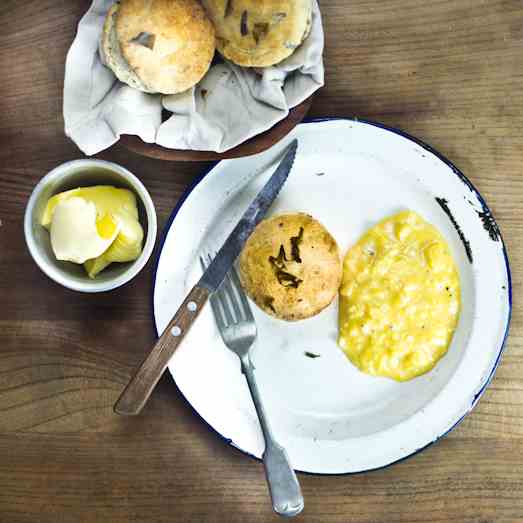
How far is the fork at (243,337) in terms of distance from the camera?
1.01m

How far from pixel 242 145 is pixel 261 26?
160 mm

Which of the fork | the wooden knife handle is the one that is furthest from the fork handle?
the wooden knife handle

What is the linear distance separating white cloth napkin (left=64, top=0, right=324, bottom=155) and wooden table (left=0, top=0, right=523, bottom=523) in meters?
0.13

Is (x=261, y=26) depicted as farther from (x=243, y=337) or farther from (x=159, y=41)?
(x=243, y=337)

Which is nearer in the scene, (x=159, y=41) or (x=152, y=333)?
(x=159, y=41)

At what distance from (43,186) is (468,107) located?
25.8 inches

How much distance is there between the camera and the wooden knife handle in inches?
39.2

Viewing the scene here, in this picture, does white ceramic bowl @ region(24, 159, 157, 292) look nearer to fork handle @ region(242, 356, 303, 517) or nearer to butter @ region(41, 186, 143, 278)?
butter @ region(41, 186, 143, 278)

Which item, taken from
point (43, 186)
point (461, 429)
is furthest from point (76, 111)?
point (461, 429)

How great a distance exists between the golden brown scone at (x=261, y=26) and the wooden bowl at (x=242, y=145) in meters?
0.08

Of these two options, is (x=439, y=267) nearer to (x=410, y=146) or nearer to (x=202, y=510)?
(x=410, y=146)

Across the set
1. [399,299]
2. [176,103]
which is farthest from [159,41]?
[399,299]

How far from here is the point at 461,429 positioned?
3.61ft

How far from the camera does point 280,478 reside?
1.01 meters
